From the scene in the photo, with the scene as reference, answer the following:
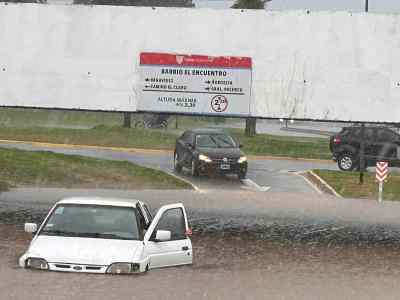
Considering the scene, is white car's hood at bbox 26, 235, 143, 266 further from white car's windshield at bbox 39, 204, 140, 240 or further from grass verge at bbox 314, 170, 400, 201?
grass verge at bbox 314, 170, 400, 201

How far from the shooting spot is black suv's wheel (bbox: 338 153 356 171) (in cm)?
3641

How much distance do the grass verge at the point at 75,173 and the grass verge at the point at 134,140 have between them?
10272 millimetres

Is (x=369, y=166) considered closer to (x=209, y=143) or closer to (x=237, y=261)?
(x=209, y=143)

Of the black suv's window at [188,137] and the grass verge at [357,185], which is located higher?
the black suv's window at [188,137]

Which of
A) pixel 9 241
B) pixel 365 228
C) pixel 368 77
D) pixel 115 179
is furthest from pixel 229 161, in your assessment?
pixel 368 77

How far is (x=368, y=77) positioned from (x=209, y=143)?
17450 millimetres

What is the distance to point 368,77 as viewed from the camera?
52.5 ft

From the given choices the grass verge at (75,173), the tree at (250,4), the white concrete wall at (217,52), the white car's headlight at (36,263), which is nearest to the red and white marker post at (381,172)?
the grass verge at (75,173)

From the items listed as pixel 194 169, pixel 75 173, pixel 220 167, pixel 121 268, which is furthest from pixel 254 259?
pixel 75 173

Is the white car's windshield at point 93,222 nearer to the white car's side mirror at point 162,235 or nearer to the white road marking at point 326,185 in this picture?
the white car's side mirror at point 162,235

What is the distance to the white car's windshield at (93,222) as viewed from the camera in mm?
13078

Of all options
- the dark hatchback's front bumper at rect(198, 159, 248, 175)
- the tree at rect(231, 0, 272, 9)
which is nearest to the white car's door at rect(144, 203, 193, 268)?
the dark hatchback's front bumper at rect(198, 159, 248, 175)

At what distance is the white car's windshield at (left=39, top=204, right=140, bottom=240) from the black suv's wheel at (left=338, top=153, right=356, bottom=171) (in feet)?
77.9

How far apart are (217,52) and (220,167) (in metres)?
16.0
